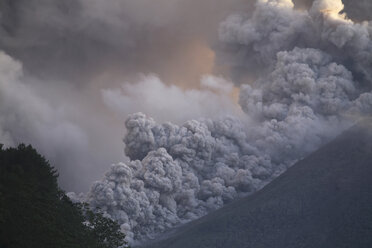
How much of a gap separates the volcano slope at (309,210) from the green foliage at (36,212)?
31131mm

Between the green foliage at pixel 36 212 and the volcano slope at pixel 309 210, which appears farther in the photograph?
the volcano slope at pixel 309 210

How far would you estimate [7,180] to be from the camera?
3291 cm

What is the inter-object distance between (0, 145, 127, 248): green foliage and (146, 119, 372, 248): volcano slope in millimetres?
31131

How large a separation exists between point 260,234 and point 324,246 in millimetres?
9737

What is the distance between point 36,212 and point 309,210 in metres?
47.7

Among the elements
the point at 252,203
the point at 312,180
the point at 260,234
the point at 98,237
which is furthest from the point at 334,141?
the point at 98,237

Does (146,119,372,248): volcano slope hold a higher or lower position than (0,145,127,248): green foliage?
higher

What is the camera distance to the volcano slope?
6744cm

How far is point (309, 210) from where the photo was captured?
74.0 m

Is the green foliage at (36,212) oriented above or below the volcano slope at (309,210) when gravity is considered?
below

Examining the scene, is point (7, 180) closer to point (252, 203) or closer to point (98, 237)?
→ point (98, 237)

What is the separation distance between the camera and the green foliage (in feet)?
96.8

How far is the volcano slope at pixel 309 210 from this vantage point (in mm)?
67438

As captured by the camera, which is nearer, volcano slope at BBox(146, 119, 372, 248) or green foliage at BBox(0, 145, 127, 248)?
green foliage at BBox(0, 145, 127, 248)
